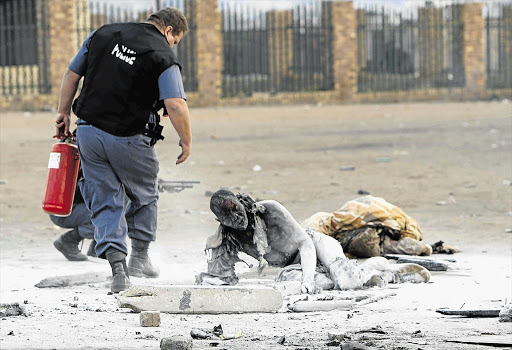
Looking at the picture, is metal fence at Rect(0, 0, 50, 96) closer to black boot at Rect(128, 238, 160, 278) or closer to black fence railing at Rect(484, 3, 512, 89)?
black fence railing at Rect(484, 3, 512, 89)

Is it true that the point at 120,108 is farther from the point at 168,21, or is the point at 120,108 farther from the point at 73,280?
the point at 73,280

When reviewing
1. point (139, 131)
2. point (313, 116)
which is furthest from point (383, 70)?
point (139, 131)

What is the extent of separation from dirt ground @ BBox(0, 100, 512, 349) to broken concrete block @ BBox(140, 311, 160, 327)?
2.1 inches

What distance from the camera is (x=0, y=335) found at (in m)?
4.31

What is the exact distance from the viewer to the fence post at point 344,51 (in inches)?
1013

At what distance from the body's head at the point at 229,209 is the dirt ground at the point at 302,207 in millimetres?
592

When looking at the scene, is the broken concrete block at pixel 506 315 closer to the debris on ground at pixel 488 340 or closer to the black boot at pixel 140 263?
the debris on ground at pixel 488 340

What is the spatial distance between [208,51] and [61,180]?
18631 mm

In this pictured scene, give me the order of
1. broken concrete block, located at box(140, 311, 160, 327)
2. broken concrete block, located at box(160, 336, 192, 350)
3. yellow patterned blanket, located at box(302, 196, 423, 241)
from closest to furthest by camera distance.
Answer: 1. broken concrete block, located at box(160, 336, 192, 350)
2. broken concrete block, located at box(140, 311, 160, 327)
3. yellow patterned blanket, located at box(302, 196, 423, 241)

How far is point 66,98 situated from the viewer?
564 centimetres

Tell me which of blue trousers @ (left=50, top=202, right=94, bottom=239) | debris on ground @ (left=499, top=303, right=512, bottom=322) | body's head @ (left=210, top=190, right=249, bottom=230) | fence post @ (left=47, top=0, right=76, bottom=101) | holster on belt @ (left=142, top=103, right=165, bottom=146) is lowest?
debris on ground @ (left=499, top=303, right=512, bottom=322)

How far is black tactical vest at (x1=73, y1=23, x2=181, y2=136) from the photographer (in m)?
5.44

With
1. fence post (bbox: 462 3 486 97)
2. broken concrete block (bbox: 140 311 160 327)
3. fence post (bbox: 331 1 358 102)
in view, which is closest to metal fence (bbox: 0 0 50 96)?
fence post (bbox: 331 1 358 102)

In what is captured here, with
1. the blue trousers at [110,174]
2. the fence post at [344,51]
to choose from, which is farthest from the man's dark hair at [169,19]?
the fence post at [344,51]
